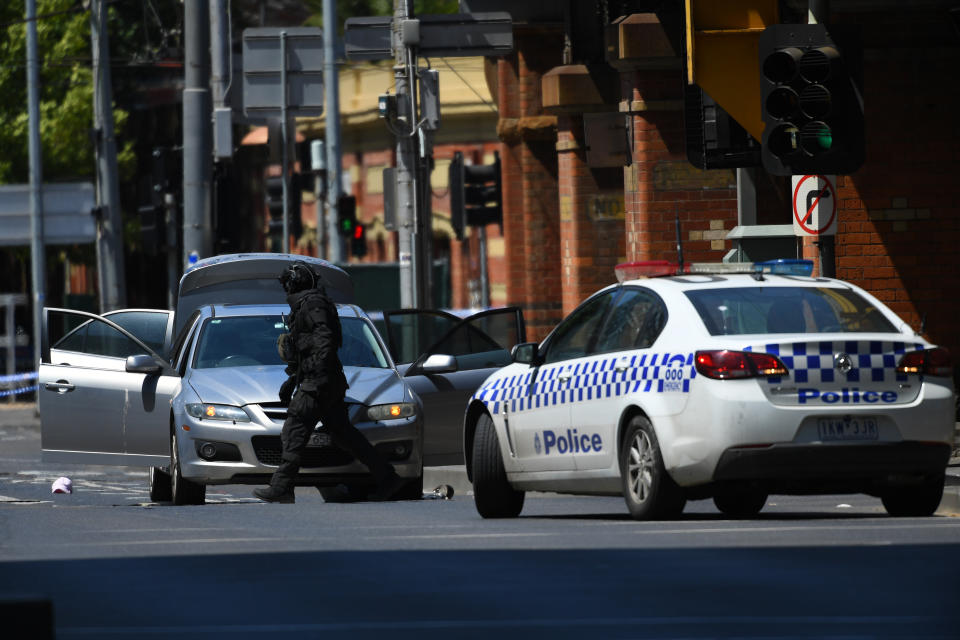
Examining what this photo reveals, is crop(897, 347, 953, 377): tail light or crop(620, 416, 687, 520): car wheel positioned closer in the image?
crop(897, 347, 953, 377): tail light

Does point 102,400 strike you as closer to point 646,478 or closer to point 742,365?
point 646,478

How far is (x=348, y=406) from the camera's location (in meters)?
15.2

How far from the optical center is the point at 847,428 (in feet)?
38.2

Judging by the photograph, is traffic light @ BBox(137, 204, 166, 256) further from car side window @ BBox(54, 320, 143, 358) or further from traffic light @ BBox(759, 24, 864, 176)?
traffic light @ BBox(759, 24, 864, 176)

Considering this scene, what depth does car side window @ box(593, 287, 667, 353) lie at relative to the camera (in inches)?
478

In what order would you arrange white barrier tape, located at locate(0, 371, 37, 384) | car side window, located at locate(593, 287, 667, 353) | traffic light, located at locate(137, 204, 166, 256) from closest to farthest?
car side window, located at locate(593, 287, 667, 353)
traffic light, located at locate(137, 204, 166, 256)
white barrier tape, located at locate(0, 371, 37, 384)

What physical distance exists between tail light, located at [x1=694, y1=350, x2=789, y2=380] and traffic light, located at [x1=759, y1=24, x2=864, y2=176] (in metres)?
3.49

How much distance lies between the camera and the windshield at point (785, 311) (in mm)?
11852

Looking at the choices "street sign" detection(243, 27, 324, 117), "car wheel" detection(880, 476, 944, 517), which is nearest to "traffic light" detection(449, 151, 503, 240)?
"street sign" detection(243, 27, 324, 117)

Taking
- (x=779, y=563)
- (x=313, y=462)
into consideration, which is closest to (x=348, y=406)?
(x=313, y=462)

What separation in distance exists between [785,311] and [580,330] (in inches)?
58.2

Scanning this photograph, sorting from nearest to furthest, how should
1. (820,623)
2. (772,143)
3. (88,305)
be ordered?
(820,623) → (772,143) → (88,305)

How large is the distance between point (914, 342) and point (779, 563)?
2.65m

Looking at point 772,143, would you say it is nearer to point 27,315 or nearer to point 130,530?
point 130,530
